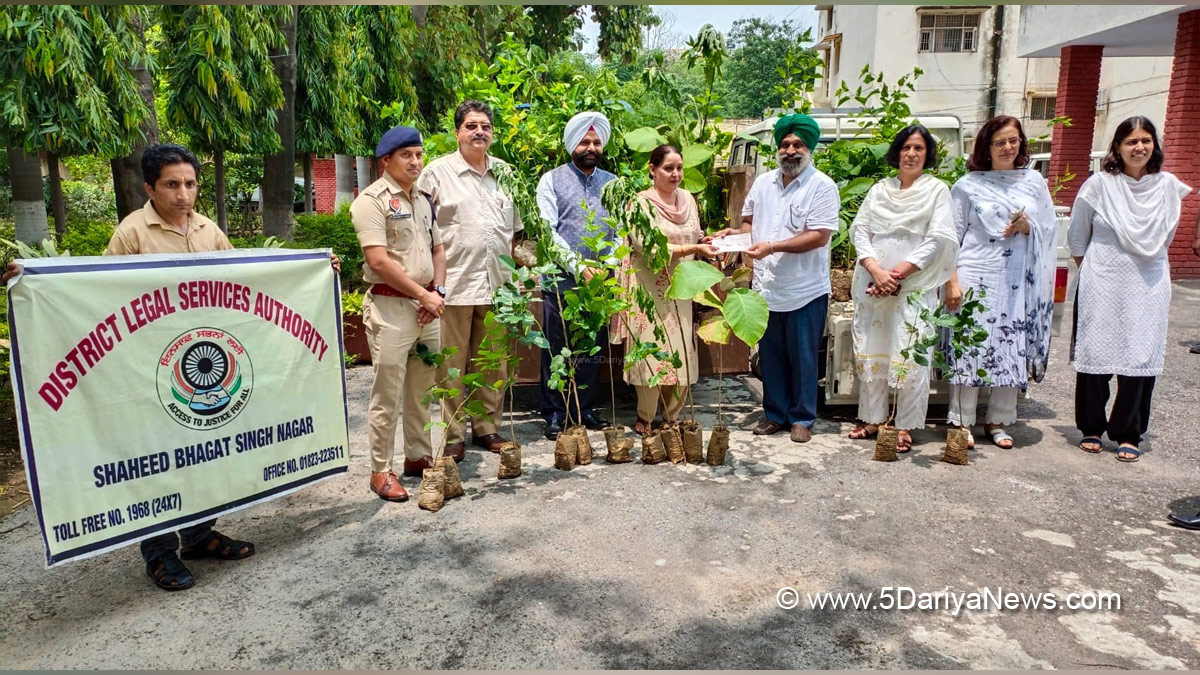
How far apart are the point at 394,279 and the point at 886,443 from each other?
2.80 m

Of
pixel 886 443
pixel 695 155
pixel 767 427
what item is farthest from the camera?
pixel 695 155

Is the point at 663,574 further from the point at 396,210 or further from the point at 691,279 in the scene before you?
the point at 396,210

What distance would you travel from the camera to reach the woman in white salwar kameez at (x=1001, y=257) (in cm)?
468

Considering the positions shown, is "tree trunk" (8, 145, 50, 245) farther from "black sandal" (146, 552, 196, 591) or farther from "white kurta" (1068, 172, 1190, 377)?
"white kurta" (1068, 172, 1190, 377)

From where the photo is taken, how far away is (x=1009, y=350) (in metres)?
4.78

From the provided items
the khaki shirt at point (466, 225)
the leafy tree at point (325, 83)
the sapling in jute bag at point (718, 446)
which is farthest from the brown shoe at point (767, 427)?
the leafy tree at point (325, 83)

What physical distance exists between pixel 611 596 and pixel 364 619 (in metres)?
0.89

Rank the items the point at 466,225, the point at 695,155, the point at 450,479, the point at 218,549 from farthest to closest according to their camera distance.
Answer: the point at 695,155, the point at 466,225, the point at 450,479, the point at 218,549

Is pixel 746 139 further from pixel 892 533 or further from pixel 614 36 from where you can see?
pixel 614 36

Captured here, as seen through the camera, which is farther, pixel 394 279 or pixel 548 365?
pixel 548 365

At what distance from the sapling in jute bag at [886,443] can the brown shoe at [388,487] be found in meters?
2.58

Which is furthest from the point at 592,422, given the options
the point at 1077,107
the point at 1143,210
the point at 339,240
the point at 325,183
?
the point at 325,183

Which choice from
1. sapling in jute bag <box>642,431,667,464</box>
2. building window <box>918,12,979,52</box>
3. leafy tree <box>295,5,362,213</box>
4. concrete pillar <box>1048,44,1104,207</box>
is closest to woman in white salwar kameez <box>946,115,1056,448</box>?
sapling in jute bag <box>642,431,667,464</box>

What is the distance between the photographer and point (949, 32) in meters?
Answer: 25.7
